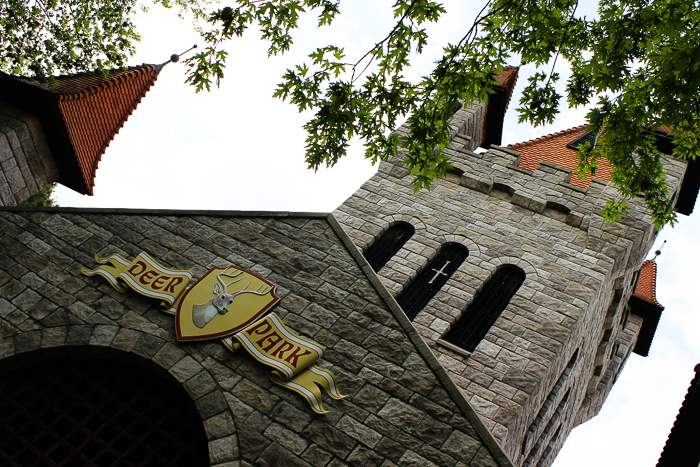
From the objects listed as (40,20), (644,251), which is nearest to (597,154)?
(644,251)

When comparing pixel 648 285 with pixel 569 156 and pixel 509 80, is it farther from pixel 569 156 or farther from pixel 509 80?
pixel 509 80

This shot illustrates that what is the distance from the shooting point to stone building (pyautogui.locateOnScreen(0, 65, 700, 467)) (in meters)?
4.38

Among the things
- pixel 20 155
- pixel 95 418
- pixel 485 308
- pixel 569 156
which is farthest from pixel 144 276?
pixel 569 156

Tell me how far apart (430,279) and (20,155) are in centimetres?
839

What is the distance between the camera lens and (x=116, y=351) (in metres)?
4.84

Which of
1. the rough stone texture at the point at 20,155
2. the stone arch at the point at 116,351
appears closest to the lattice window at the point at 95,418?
the stone arch at the point at 116,351

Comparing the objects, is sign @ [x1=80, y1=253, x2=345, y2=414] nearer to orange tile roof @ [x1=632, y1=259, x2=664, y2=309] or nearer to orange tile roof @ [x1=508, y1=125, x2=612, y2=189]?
orange tile roof @ [x1=508, y1=125, x2=612, y2=189]

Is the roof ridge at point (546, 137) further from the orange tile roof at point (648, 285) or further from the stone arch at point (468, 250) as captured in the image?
the stone arch at point (468, 250)

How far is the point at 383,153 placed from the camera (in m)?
6.46

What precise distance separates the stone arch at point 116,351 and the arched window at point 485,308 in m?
4.27

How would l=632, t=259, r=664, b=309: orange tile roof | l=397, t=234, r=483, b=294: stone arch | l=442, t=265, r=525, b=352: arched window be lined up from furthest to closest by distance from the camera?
l=632, t=259, r=664, b=309: orange tile roof → l=397, t=234, r=483, b=294: stone arch → l=442, t=265, r=525, b=352: arched window

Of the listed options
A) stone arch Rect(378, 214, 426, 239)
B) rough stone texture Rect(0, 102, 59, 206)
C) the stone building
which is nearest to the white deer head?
the stone building

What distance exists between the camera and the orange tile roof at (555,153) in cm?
1292

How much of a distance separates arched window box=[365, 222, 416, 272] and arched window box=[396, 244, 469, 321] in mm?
659
